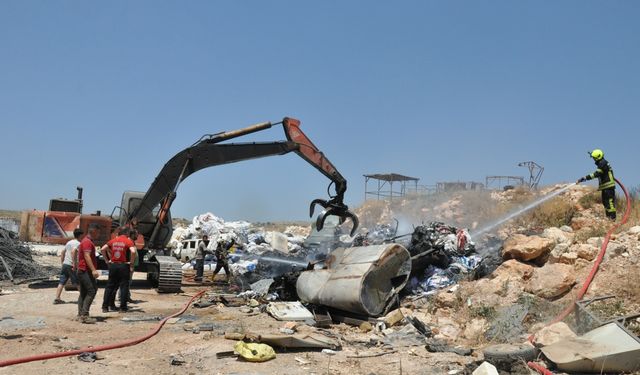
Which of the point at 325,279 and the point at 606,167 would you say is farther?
the point at 606,167

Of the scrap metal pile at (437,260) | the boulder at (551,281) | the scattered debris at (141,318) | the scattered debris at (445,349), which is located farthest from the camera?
the scrap metal pile at (437,260)

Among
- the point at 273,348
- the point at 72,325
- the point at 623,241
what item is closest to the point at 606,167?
the point at 623,241

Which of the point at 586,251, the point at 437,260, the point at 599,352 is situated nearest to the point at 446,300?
the point at 437,260

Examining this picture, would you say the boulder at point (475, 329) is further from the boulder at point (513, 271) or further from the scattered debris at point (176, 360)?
the scattered debris at point (176, 360)

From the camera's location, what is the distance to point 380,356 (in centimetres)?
664

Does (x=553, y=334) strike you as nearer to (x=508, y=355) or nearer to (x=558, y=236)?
(x=508, y=355)

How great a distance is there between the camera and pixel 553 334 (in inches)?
249

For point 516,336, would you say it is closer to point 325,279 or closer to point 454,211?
point 325,279

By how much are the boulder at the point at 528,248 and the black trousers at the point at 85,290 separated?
282 inches

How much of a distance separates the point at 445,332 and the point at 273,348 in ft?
8.51

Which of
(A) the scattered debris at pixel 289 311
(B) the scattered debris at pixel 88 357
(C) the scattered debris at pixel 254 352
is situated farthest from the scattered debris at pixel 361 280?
(B) the scattered debris at pixel 88 357

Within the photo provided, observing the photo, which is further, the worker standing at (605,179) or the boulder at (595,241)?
the worker standing at (605,179)

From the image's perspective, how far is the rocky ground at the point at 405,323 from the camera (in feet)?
20.3

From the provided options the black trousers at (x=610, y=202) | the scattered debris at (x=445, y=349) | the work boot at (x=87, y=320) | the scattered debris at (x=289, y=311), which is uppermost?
the black trousers at (x=610, y=202)
